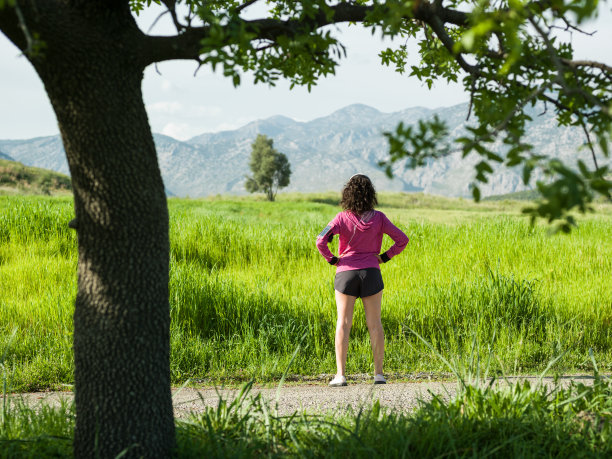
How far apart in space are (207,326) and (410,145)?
198 inches

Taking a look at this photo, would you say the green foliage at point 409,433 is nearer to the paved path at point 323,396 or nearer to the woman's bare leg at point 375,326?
the paved path at point 323,396

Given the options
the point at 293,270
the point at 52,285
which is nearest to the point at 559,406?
the point at 293,270

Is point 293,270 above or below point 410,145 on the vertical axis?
below

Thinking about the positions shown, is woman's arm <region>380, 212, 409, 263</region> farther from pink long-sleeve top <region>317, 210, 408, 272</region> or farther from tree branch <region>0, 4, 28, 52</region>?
tree branch <region>0, 4, 28, 52</region>

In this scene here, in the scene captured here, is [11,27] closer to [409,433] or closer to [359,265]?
[409,433]

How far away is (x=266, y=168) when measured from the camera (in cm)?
10550

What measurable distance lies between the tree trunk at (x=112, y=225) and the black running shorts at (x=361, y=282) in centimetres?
273

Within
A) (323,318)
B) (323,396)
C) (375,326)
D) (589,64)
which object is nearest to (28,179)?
(323,318)

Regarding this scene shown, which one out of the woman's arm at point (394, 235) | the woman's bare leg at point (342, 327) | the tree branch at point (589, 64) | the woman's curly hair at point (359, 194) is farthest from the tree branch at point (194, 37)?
the woman's bare leg at point (342, 327)

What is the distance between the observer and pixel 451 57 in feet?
11.7

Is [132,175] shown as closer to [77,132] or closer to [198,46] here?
[77,132]

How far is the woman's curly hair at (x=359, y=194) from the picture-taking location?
5.46 m

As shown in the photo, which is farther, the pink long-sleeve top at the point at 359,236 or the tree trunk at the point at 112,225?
the pink long-sleeve top at the point at 359,236

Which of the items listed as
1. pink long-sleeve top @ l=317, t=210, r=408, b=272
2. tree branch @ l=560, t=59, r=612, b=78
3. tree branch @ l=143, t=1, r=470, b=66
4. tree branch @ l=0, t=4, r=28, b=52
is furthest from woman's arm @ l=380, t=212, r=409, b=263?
tree branch @ l=0, t=4, r=28, b=52
